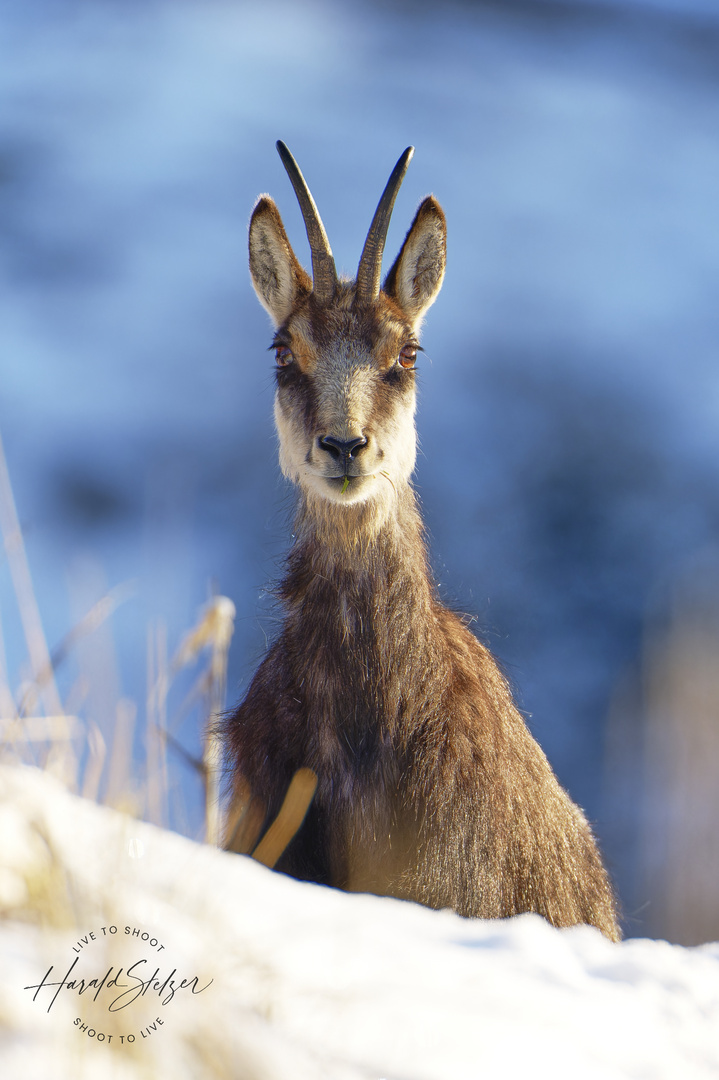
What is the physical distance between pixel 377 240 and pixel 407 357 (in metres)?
0.53

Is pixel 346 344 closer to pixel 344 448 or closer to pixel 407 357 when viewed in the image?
pixel 407 357

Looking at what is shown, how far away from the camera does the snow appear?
146 centimetres

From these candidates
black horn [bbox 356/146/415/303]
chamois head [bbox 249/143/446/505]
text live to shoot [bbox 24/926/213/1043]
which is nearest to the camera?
text live to shoot [bbox 24/926/213/1043]

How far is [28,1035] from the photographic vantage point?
4.61 feet

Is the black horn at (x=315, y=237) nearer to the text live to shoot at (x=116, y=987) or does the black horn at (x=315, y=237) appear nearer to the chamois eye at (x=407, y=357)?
the chamois eye at (x=407, y=357)

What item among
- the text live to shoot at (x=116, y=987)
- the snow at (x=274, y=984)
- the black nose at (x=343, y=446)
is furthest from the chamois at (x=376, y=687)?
the text live to shoot at (x=116, y=987)

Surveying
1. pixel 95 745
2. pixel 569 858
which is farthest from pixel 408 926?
pixel 569 858

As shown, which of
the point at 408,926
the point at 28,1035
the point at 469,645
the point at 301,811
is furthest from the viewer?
the point at 469,645

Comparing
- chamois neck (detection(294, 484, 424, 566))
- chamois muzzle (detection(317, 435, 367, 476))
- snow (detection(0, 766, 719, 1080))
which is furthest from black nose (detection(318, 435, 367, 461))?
snow (detection(0, 766, 719, 1080))

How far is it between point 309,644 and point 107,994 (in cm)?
231

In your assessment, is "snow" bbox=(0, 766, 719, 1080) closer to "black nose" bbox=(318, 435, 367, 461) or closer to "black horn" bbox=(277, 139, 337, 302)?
"black nose" bbox=(318, 435, 367, 461)

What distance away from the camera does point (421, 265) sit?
453 centimetres

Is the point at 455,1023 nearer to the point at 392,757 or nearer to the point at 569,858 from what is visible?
the point at 392,757

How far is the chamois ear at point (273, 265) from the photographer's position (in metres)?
4.41
